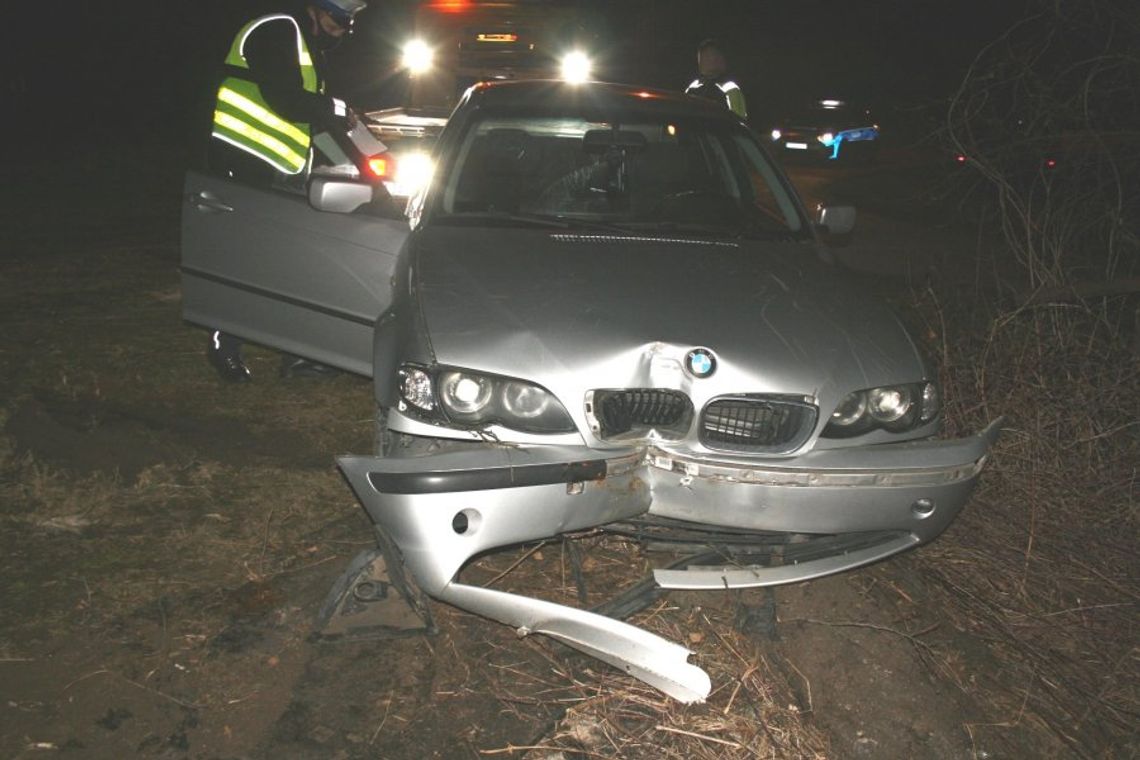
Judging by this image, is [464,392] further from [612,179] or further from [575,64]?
[575,64]

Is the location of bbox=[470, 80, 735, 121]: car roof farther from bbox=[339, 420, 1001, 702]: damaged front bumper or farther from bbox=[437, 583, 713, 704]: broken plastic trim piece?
bbox=[437, 583, 713, 704]: broken plastic trim piece

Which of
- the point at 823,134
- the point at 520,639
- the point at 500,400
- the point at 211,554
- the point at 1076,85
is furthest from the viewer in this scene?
the point at 823,134

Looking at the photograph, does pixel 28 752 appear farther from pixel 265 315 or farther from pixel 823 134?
pixel 823 134

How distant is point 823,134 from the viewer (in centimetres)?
1672

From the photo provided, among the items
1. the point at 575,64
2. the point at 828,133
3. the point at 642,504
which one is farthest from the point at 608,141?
the point at 828,133

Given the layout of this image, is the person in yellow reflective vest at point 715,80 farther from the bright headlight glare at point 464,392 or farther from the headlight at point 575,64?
the bright headlight glare at point 464,392

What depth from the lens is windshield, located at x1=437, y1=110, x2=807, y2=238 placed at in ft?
13.8

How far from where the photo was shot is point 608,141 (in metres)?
4.39

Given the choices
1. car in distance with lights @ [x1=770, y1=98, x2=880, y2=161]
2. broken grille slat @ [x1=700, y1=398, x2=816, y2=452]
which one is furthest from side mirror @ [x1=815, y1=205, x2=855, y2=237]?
car in distance with lights @ [x1=770, y1=98, x2=880, y2=161]

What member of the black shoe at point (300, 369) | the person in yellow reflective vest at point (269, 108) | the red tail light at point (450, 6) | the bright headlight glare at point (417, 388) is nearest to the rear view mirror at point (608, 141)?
the person in yellow reflective vest at point (269, 108)

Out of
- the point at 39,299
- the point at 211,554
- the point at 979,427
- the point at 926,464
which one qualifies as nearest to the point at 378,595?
the point at 211,554

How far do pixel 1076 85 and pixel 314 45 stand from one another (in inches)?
148

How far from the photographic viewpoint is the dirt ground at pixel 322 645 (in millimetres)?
2865

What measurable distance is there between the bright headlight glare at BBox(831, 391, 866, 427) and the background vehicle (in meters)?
7.14
